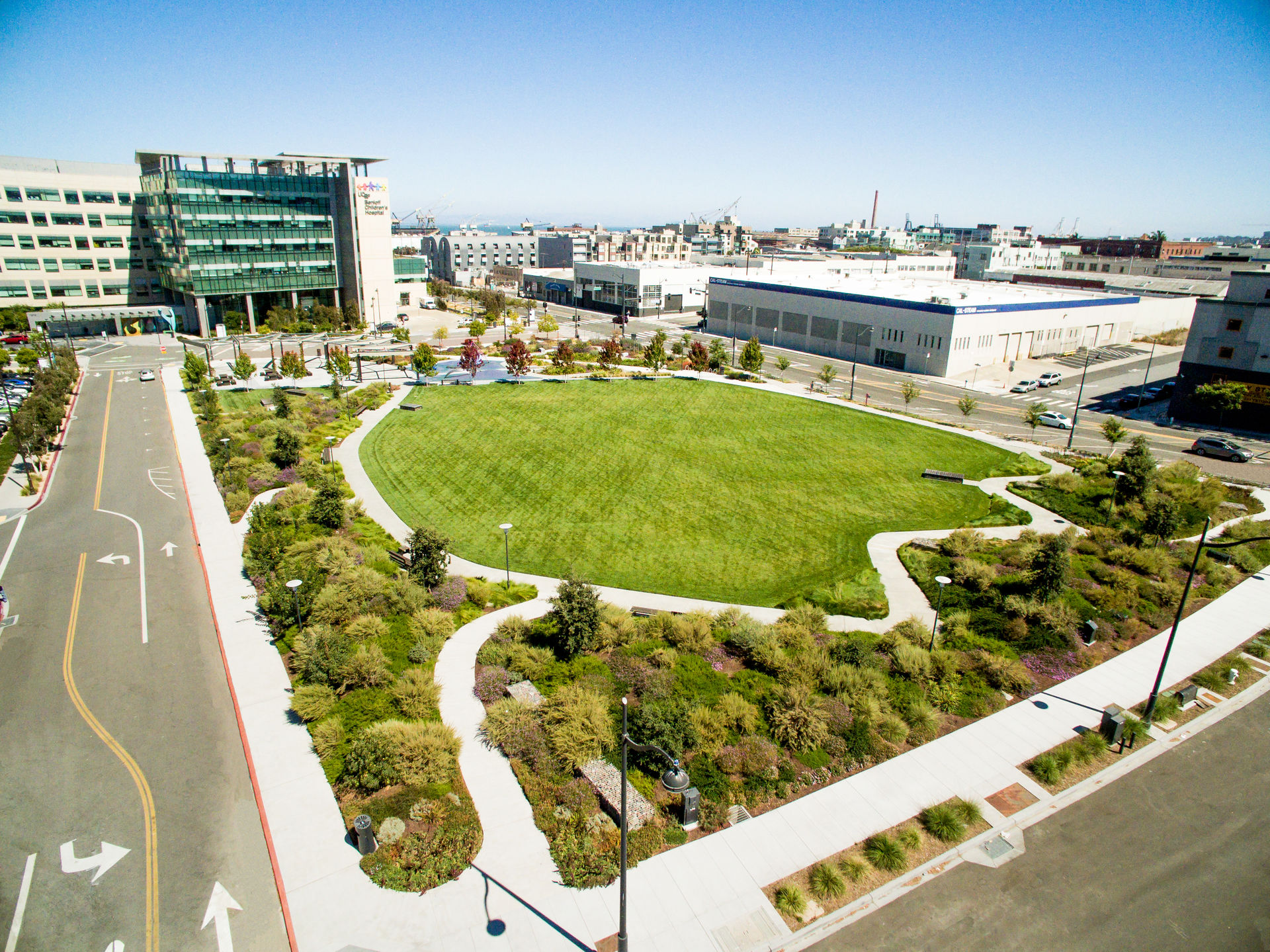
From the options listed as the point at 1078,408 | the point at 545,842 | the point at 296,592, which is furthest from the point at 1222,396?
the point at 296,592

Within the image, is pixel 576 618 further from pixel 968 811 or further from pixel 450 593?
pixel 968 811

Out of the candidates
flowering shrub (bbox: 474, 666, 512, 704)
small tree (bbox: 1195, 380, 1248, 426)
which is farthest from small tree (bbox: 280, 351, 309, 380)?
small tree (bbox: 1195, 380, 1248, 426)

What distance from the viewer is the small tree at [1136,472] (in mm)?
31453

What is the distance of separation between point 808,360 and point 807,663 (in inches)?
2220

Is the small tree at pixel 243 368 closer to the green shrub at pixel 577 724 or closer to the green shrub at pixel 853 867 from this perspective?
the green shrub at pixel 577 724

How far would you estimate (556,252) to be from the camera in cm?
14812

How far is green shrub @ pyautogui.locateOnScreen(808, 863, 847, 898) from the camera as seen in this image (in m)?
13.5

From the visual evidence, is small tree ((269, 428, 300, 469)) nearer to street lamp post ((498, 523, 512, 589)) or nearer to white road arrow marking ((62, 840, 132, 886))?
street lamp post ((498, 523, 512, 589))

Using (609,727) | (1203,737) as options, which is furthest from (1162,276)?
(609,727)

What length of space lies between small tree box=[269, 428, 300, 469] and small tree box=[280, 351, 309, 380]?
2439cm

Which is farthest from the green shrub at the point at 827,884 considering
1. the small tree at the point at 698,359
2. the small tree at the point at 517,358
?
the small tree at the point at 698,359

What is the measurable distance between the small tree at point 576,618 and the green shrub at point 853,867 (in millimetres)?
9333

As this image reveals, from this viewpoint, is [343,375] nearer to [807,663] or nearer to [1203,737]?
[807,663]

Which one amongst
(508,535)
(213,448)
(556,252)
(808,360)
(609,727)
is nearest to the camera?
(609,727)
